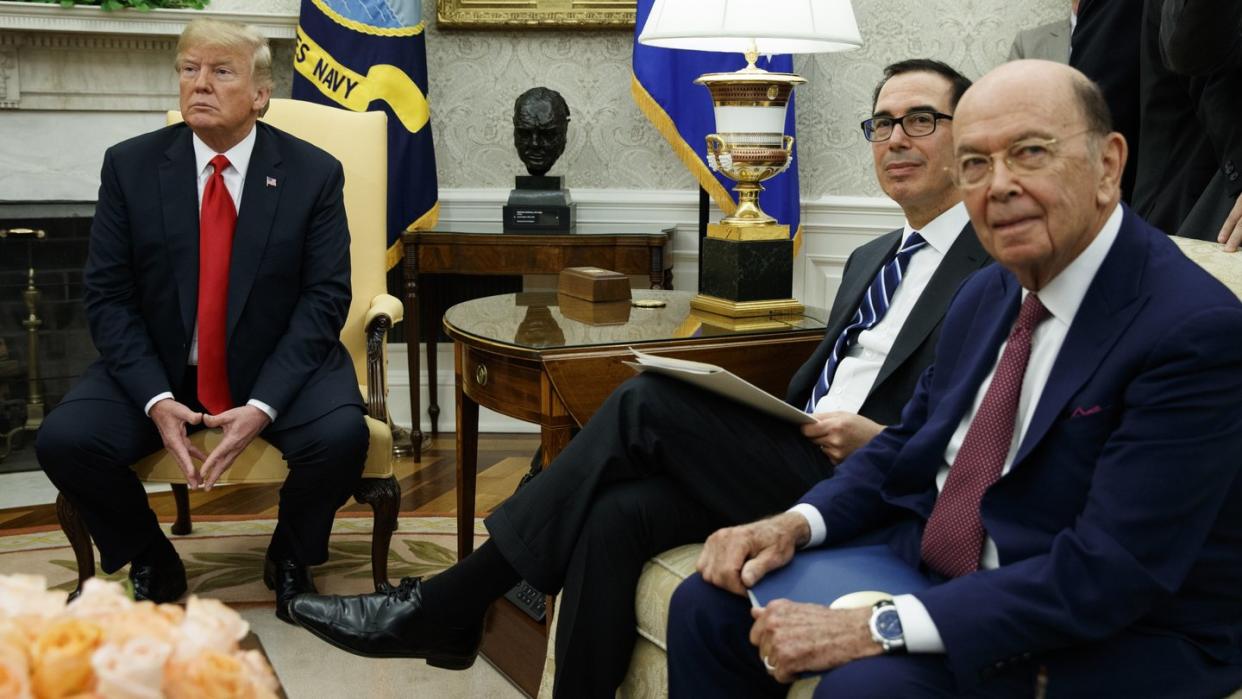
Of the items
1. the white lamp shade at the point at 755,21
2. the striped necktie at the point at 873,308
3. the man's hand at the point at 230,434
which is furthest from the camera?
the man's hand at the point at 230,434

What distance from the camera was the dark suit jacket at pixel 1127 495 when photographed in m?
1.42

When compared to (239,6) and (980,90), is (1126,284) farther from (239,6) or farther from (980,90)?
(239,6)

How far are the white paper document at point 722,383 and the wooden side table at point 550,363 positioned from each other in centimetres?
31

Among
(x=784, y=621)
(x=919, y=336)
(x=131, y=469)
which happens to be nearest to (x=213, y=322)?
(x=131, y=469)

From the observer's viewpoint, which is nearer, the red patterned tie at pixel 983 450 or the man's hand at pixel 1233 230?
the red patterned tie at pixel 983 450

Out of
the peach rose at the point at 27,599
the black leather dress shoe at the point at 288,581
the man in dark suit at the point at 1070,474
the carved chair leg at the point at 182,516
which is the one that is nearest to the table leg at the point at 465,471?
the black leather dress shoe at the point at 288,581

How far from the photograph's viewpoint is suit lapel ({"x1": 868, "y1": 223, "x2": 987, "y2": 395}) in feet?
7.11

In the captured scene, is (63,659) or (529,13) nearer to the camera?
(63,659)

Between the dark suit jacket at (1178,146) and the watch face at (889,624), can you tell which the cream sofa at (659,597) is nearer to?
the dark suit jacket at (1178,146)

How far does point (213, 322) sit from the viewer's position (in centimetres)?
290

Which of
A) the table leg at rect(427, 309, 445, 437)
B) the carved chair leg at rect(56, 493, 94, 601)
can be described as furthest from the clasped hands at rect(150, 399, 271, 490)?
the table leg at rect(427, 309, 445, 437)

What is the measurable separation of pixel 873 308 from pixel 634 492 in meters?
0.64

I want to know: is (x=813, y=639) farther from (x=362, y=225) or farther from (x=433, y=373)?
(x=433, y=373)

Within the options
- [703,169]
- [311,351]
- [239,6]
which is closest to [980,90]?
[311,351]
